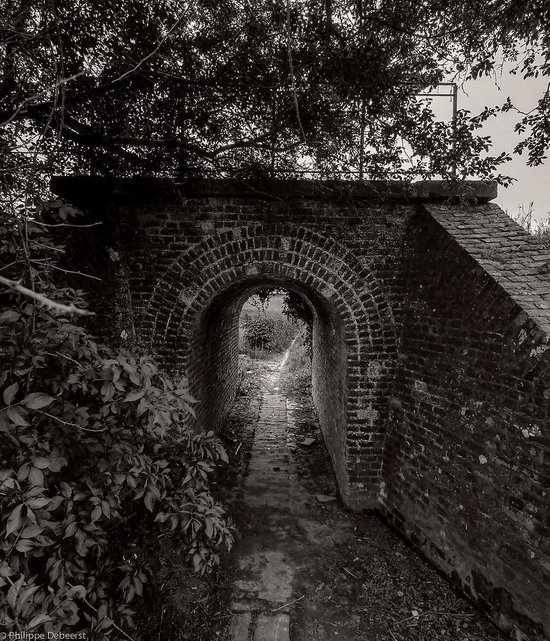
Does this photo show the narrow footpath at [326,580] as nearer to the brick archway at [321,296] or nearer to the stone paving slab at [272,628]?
the stone paving slab at [272,628]

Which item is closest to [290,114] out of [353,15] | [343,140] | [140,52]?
[343,140]

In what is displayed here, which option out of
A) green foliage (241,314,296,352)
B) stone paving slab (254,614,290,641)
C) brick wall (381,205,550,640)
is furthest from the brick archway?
green foliage (241,314,296,352)

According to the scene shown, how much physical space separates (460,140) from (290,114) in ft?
6.02

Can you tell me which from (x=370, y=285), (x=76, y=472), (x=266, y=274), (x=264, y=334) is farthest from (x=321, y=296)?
(x=264, y=334)

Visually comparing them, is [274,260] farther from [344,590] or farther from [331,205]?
[344,590]

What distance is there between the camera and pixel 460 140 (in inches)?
158

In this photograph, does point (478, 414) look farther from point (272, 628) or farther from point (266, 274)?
point (266, 274)

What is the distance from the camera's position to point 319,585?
12.9 feet

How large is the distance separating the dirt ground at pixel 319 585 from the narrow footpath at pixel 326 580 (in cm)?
1

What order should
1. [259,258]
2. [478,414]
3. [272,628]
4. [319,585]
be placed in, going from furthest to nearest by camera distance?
1. [259,258]
2. [319,585]
3. [478,414]
4. [272,628]

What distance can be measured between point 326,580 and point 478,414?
2371mm

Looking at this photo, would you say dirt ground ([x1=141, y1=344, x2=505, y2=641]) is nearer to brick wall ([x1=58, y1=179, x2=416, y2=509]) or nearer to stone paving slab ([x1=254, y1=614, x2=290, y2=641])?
stone paving slab ([x1=254, y1=614, x2=290, y2=641])

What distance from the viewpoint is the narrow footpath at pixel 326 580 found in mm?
3426

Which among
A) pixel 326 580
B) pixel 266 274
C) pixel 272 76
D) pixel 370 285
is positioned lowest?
pixel 326 580
